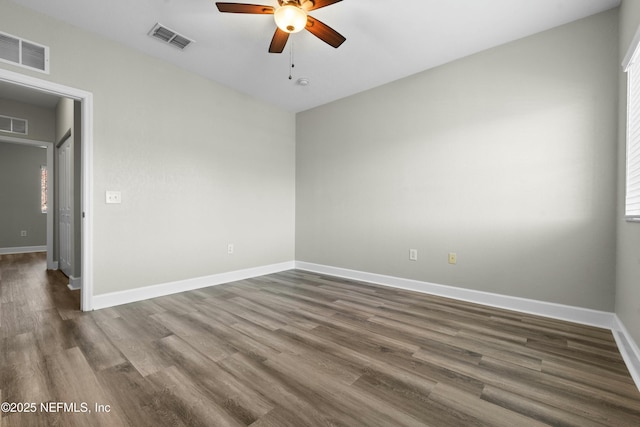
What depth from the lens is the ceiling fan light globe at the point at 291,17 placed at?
78.4 inches

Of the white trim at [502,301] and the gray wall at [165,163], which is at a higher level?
the gray wall at [165,163]

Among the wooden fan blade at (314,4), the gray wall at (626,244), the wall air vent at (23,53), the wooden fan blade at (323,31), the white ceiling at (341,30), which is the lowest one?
the gray wall at (626,244)

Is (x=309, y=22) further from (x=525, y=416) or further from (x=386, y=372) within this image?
(x=525, y=416)

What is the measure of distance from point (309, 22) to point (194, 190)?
2.34 metres

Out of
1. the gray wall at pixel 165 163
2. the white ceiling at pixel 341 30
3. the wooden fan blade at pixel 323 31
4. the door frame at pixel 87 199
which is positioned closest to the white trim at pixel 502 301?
the gray wall at pixel 165 163

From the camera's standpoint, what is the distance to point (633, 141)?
76.5 inches

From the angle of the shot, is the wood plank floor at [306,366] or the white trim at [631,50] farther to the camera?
the white trim at [631,50]

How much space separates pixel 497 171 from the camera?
2.86 m

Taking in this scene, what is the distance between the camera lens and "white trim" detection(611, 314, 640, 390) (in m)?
1.62

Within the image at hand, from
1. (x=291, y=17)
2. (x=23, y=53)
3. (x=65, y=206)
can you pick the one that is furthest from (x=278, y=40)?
(x=65, y=206)

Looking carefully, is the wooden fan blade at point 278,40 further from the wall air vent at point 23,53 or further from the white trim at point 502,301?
the white trim at point 502,301

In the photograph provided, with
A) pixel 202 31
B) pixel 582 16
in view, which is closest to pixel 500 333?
pixel 582 16

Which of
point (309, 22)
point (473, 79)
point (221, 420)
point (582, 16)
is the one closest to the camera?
point (221, 420)

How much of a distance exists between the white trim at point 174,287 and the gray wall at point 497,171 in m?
1.23
